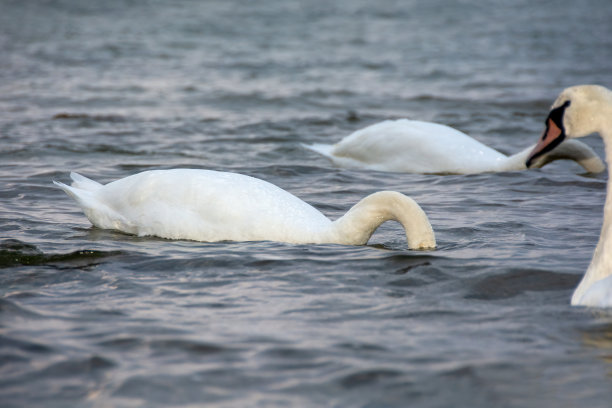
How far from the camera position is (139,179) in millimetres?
7645

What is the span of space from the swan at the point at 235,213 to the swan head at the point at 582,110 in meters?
1.28

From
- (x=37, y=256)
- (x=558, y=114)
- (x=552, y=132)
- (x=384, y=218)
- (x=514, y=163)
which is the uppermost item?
(x=558, y=114)

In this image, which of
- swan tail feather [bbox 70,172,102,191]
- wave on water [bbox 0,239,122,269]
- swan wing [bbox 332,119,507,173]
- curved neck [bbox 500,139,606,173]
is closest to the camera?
wave on water [bbox 0,239,122,269]

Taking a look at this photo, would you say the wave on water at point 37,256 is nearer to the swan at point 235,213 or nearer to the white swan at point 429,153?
the swan at point 235,213

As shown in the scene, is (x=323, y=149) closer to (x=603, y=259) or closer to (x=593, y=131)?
(x=593, y=131)

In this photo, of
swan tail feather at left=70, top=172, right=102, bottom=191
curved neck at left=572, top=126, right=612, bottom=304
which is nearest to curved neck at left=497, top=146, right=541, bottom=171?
swan tail feather at left=70, top=172, right=102, bottom=191

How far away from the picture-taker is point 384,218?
6840 millimetres

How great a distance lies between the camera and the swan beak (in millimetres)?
5773

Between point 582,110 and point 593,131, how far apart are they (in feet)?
0.46

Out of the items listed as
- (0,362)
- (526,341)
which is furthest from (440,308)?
(0,362)

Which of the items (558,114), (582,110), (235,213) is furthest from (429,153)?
(582,110)

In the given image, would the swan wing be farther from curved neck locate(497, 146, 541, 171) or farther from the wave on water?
the wave on water

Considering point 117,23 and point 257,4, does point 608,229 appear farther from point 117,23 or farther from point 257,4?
point 257,4

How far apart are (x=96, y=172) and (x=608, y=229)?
6.16 metres
